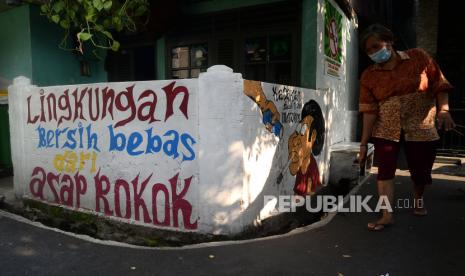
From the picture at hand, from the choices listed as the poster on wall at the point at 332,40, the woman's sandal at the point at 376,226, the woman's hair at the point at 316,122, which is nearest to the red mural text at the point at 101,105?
the woman's hair at the point at 316,122

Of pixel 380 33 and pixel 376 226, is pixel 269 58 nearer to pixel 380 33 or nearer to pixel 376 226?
pixel 380 33

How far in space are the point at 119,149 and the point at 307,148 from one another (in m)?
2.66

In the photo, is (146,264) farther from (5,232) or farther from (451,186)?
(451,186)

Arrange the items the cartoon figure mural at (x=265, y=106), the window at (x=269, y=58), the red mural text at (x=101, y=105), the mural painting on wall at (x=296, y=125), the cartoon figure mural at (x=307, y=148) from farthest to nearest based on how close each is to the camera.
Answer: the window at (x=269, y=58) < the cartoon figure mural at (x=307, y=148) < the mural painting on wall at (x=296, y=125) < the red mural text at (x=101, y=105) < the cartoon figure mural at (x=265, y=106)

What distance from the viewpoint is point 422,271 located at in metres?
2.82

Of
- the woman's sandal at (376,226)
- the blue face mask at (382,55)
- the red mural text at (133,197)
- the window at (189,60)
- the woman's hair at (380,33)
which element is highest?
the window at (189,60)

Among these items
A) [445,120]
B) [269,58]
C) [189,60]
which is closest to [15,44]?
[189,60]

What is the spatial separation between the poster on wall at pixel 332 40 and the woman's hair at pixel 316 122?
4.43ft

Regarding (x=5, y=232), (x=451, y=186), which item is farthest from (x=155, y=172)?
(x=451, y=186)

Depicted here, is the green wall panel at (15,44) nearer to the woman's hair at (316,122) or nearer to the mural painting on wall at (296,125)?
the mural painting on wall at (296,125)

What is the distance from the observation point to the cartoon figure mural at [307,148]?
4793mm

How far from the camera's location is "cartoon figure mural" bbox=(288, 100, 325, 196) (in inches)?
189

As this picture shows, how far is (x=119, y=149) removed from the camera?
414 cm

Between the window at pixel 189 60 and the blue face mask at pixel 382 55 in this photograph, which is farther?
the window at pixel 189 60
